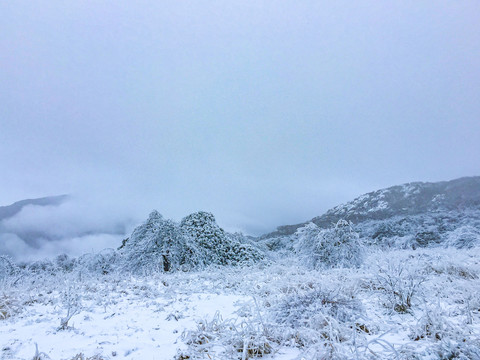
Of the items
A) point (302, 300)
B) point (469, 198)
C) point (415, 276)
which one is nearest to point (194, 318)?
point (302, 300)

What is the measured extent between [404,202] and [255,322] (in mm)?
49343

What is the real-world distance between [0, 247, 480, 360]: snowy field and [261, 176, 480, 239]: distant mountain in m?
30.6

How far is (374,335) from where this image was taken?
4031mm

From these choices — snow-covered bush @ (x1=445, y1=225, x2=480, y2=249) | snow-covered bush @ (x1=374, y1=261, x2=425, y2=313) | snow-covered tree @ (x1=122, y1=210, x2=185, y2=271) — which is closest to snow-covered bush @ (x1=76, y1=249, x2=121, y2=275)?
snow-covered tree @ (x1=122, y1=210, x2=185, y2=271)

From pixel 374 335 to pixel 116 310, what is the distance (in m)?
5.05

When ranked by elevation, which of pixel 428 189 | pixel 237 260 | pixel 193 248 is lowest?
pixel 237 260

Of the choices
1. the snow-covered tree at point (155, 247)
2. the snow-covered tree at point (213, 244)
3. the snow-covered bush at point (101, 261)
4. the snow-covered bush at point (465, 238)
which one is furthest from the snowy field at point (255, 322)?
the snow-covered bush at point (465, 238)

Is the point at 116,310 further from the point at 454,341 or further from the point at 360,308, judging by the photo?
the point at 454,341

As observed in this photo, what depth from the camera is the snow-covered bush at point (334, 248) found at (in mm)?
12469

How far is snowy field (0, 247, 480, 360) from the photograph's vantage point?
136 inches

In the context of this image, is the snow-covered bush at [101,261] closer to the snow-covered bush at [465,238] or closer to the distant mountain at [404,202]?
the snow-covered bush at [465,238]

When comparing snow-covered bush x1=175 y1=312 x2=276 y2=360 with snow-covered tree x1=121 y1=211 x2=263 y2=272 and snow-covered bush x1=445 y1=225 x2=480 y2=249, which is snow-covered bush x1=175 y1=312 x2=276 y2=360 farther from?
snow-covered bush x1=445 y1=225 x2=480 y2=249

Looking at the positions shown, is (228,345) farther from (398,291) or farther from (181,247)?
(181,247)

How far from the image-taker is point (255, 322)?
4.91 meters
